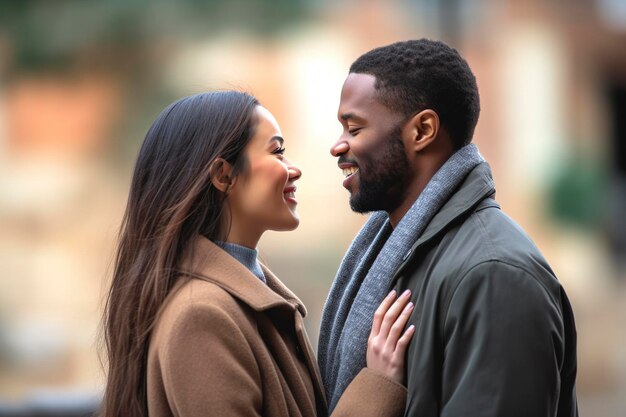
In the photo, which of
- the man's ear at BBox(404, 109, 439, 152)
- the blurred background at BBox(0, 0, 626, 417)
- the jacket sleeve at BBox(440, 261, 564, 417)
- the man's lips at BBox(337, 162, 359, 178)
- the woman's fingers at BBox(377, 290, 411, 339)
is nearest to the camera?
the jacket sleeve at BBox(440, 261, 564, 417)

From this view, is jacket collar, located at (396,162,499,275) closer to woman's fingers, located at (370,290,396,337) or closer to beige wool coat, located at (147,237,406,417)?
woman's fingers, located at (370,290,396,337)

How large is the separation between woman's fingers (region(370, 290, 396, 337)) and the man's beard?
29 cm

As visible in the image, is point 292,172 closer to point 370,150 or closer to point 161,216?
point 370,150

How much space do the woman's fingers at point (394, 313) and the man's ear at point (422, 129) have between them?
0.41 meters

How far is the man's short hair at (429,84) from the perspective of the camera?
8.83 feet

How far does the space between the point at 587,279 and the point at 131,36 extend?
493cm

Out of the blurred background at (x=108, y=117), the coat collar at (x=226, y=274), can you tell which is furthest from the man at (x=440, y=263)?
the blurred background at (x=108, y=117)

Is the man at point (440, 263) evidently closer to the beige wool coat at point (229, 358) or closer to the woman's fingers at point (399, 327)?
the woman's fingers at point (399, 327)

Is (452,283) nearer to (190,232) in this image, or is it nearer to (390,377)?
(390,377)

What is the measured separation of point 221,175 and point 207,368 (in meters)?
0.56

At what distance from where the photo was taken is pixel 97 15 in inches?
329

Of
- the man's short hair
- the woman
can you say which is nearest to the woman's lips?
the woman

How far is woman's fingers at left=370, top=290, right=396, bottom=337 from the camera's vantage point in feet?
8.50

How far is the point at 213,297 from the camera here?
8.36 feet
